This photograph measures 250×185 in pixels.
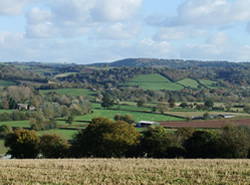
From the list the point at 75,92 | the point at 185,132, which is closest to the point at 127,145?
the point at 185,132

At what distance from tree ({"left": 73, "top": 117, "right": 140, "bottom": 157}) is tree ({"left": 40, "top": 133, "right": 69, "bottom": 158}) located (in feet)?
6.32

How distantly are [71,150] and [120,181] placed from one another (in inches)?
1215

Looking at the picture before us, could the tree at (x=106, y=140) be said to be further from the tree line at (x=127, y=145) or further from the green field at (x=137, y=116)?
the green field at (x=137, y=116)

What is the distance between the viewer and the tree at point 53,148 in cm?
5081

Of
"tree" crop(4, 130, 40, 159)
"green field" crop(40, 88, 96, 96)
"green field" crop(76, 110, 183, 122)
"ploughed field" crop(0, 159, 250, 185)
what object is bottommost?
"green field" crop(76, 110, 183, 122)

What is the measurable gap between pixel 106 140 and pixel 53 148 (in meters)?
7.78

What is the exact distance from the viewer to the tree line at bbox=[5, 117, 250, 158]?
4762 centimetres

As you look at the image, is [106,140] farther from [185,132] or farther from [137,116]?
[137,116]

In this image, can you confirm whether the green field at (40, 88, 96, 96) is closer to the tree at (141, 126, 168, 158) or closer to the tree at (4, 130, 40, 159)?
the tree at (4, 130, 40, 159)

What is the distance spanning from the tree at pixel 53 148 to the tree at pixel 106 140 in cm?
193

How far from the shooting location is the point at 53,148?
51281mm

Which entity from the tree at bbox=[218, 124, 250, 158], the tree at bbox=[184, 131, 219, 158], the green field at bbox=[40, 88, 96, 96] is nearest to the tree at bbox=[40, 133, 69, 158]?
the tree at bbox=[184, 131, 219, 158]

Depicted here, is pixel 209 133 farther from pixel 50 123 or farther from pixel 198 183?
pixel 50 123

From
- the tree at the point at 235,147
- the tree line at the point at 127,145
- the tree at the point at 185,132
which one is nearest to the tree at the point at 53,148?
the tree line at the point at 127,145
